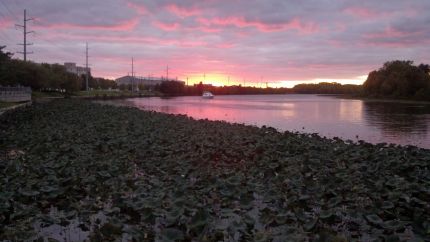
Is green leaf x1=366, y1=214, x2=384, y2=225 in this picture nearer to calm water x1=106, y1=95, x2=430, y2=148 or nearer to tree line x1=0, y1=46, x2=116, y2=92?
calm water x1=106, y1=95, x2=430, y2=148

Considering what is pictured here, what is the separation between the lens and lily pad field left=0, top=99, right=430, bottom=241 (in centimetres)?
740

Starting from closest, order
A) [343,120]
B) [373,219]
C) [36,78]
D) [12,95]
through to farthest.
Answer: [373,219], [343,120], [12,95], [36,78]

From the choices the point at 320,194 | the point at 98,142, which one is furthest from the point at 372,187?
the point at 98,142

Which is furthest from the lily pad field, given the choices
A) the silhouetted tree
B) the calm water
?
the silhouetted tree

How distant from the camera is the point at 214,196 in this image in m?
9.78

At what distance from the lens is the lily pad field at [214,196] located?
24.3ft

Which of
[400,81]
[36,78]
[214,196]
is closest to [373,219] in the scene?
[214,196]

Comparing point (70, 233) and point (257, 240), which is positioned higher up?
point (257, 240)

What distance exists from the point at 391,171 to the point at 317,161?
2269 millimetres

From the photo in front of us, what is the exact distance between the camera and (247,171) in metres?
13.4

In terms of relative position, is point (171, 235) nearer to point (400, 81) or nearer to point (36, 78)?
point (36, 78)

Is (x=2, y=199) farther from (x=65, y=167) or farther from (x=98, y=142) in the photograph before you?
(x=98, y=142)

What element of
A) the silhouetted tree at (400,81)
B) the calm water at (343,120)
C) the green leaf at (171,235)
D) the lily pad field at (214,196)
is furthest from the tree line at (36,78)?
the silhouetted tree at (400,81)

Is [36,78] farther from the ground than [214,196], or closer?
farther from the ground
